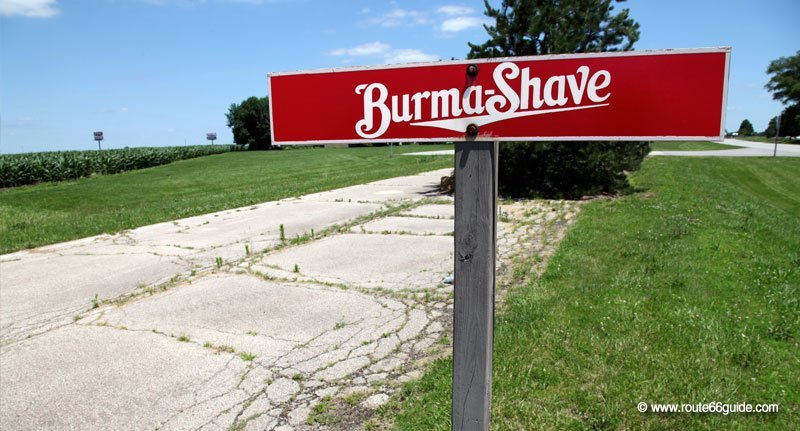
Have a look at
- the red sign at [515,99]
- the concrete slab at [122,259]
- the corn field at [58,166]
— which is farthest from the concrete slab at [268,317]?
the corn field at [58,166]

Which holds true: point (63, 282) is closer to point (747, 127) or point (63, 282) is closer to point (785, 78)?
point (785, 78)

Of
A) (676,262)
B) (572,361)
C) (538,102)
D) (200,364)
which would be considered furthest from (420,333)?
(676,262)

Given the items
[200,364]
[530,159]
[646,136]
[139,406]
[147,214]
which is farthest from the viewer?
[530,159]

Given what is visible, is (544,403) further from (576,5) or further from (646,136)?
(576,5)

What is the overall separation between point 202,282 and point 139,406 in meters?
2.64

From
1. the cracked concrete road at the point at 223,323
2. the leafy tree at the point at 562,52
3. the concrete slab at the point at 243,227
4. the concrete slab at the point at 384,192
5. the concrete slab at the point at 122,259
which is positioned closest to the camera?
the cracked concrete road at the point at 223,323

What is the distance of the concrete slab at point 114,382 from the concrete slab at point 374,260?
A: 81.5 inches

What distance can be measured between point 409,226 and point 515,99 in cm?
709

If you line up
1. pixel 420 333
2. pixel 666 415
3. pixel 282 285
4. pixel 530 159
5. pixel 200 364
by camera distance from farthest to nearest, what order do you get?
pixel 530 159 → pixel 282 285 → pixel 420 333 → pixel 200 364 → pixel 666 415

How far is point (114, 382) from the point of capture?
11.1 feet

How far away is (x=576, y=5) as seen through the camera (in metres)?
11.3

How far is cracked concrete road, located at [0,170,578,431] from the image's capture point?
3100mm

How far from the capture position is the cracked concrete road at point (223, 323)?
3100mm

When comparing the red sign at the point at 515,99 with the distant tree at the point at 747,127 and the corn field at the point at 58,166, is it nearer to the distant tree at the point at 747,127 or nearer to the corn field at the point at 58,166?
the corn field at the point at 58,166
